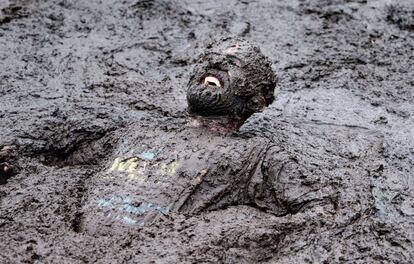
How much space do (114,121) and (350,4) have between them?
8.27ft

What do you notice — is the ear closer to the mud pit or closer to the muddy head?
the muddy head

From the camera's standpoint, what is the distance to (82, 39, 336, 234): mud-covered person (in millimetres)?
3457

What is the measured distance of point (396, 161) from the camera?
4.15m

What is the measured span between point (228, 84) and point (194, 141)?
0.32 metres

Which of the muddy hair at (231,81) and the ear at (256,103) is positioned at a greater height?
the muddy hair at (231,81)

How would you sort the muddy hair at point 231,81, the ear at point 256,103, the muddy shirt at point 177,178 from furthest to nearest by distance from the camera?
the ear at point 256,103, the muddy hair at point 231,81, the muddy shirt at point 177,178

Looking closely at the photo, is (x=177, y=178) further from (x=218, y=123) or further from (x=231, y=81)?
(x=231, y=81)

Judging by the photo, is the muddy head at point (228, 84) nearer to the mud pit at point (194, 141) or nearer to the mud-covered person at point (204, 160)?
the mud-covered person at point (204, 160)

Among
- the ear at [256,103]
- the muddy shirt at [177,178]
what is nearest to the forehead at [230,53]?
the ear at [256,103]

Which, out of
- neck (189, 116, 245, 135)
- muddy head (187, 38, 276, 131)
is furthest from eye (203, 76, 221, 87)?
neck (189, 116, 245, 135)

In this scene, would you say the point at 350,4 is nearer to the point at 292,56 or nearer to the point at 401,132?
the point at 292,56

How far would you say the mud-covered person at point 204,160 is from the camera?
346 centimetres

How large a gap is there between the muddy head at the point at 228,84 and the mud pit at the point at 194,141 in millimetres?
115

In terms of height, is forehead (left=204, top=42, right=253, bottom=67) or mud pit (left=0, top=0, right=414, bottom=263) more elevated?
forehead (left=204, top=42, right=253, bottom=67)
